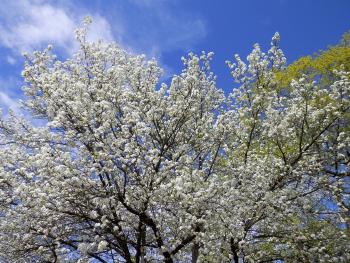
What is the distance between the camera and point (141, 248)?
39.9 feet

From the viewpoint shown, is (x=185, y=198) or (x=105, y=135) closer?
(x=185, y=198)

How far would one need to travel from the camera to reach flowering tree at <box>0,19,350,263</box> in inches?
432

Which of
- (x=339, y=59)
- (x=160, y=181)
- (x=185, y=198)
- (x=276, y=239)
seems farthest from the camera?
(x=339, y=59)

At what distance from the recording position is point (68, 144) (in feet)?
40.3

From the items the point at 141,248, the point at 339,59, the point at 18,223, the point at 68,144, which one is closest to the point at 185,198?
the point at 141,248

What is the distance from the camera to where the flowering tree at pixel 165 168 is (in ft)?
36.0

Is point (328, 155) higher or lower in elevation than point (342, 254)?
higher

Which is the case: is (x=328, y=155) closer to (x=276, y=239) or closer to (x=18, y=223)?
(x=276, y=239)

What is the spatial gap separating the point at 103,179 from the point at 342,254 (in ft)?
24.3

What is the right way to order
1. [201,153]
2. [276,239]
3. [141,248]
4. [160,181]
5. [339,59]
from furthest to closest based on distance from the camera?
[339,59] → [201,153] → [276,239] → [141,248] → [160,181]

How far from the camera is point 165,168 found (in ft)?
37.4

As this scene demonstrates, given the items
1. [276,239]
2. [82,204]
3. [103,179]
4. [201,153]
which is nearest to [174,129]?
[201,153]

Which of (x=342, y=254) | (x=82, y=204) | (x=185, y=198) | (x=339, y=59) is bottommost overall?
(x=342, y=254)

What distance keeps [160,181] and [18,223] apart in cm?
446
